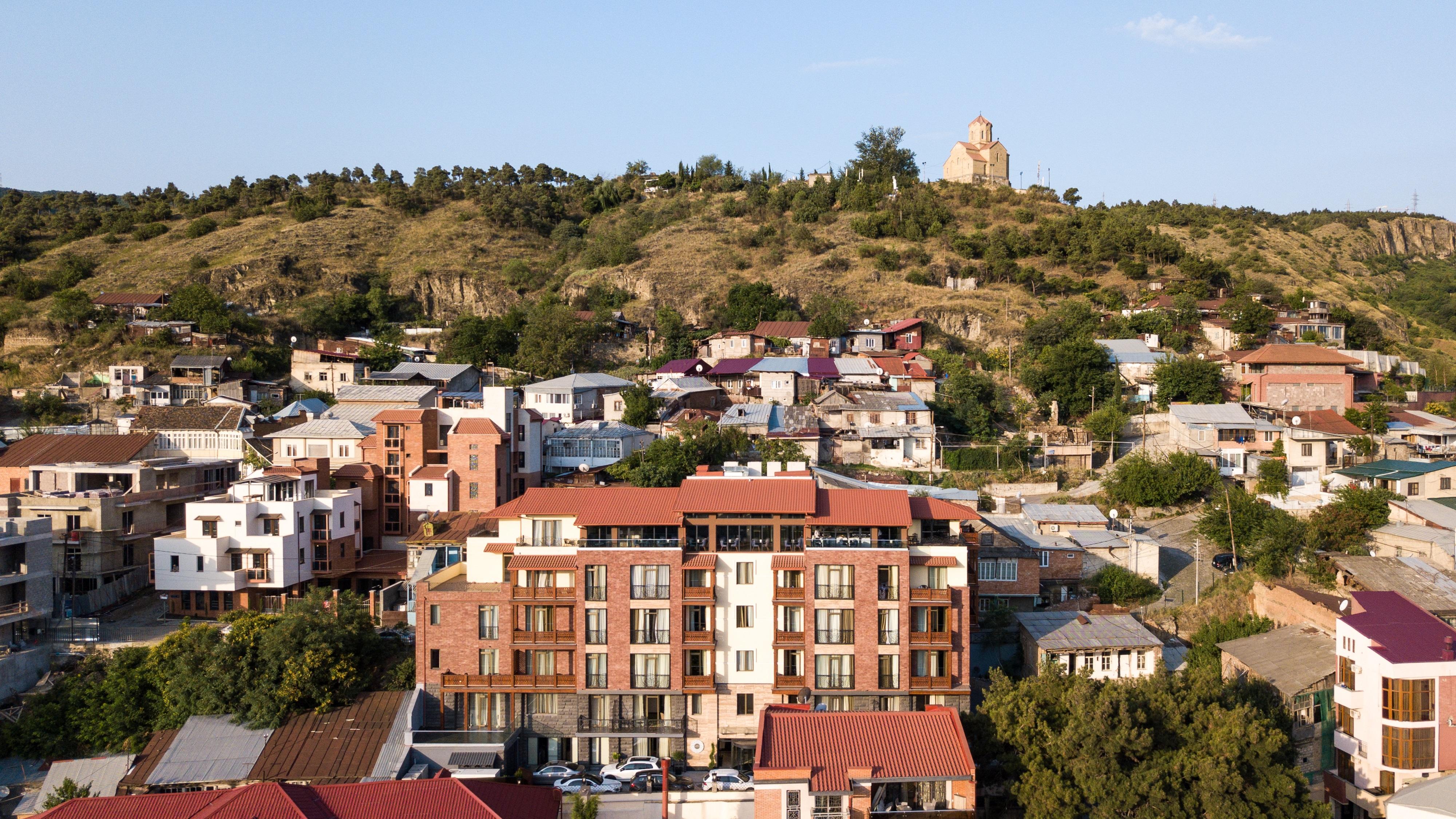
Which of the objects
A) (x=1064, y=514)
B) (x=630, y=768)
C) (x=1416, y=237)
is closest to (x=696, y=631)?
(x=630, y=768)

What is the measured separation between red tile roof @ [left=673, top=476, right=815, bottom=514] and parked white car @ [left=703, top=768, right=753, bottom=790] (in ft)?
17.1

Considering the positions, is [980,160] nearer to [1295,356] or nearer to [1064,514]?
[1295,356]

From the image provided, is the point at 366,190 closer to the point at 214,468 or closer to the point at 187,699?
the point at 214,468

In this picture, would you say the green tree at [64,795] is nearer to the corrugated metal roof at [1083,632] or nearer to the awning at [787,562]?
the awning at [787,562]

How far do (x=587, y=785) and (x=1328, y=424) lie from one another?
2937 centimetres

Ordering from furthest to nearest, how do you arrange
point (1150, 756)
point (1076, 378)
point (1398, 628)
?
1. point (1076, 378)
2. point (1398, 628)
3. point (1150, 756)

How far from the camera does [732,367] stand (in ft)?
141

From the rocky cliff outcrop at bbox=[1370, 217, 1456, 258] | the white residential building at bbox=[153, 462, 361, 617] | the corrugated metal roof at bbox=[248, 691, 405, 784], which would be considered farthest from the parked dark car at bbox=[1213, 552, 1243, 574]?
the rocky cliff outcrop at bbox=[1370, 217, 1456, 258]

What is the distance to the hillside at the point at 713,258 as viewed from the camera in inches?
2133

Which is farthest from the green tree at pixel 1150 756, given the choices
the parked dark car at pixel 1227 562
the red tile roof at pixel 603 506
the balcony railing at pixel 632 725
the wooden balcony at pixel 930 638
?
the parked dark car at pixel 1227 562

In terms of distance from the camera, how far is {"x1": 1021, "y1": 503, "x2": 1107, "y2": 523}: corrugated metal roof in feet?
91.2

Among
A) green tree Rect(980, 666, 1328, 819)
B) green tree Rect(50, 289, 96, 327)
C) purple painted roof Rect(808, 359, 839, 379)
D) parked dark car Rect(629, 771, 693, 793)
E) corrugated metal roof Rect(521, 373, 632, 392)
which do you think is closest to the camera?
green tree Rect(980, 666, 1328, 819)

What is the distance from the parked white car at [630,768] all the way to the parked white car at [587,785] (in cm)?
16

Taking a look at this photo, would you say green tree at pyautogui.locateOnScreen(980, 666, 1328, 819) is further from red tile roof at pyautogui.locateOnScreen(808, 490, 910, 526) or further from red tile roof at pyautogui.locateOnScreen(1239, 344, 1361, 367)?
red tile roof at pyautogui.locateOnScreen(1239, 344, 1361, 367)
